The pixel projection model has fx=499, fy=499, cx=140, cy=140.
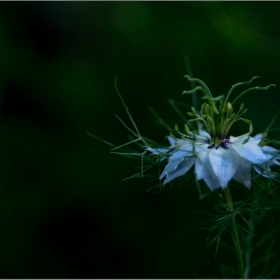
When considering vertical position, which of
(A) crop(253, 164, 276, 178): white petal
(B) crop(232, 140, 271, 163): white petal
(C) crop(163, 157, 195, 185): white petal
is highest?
(B) crop(232, 140, 271, 163): white petal

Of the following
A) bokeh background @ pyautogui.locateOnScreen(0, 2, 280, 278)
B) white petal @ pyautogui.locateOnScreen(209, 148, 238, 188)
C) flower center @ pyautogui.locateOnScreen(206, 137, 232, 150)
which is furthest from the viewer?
bokeh background @ pyautogui.locateOnScreen(0, 2, 280, 278)

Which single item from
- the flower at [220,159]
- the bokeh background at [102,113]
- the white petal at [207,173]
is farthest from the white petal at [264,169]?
the bokeh background at [102,113]

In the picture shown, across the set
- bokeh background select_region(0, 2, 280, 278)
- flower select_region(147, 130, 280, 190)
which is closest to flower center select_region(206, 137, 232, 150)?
flower select_region(147, 130, 280, 190)

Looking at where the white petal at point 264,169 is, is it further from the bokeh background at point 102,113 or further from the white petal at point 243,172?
the bokeh background at point 102,113

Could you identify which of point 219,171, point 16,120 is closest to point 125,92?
point 16,120

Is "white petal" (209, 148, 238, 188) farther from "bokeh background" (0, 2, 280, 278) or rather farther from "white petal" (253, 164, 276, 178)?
"bokeh background" (0, 2, 280, 278)

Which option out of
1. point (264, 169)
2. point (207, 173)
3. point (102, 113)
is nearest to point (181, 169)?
point (207, 173)
